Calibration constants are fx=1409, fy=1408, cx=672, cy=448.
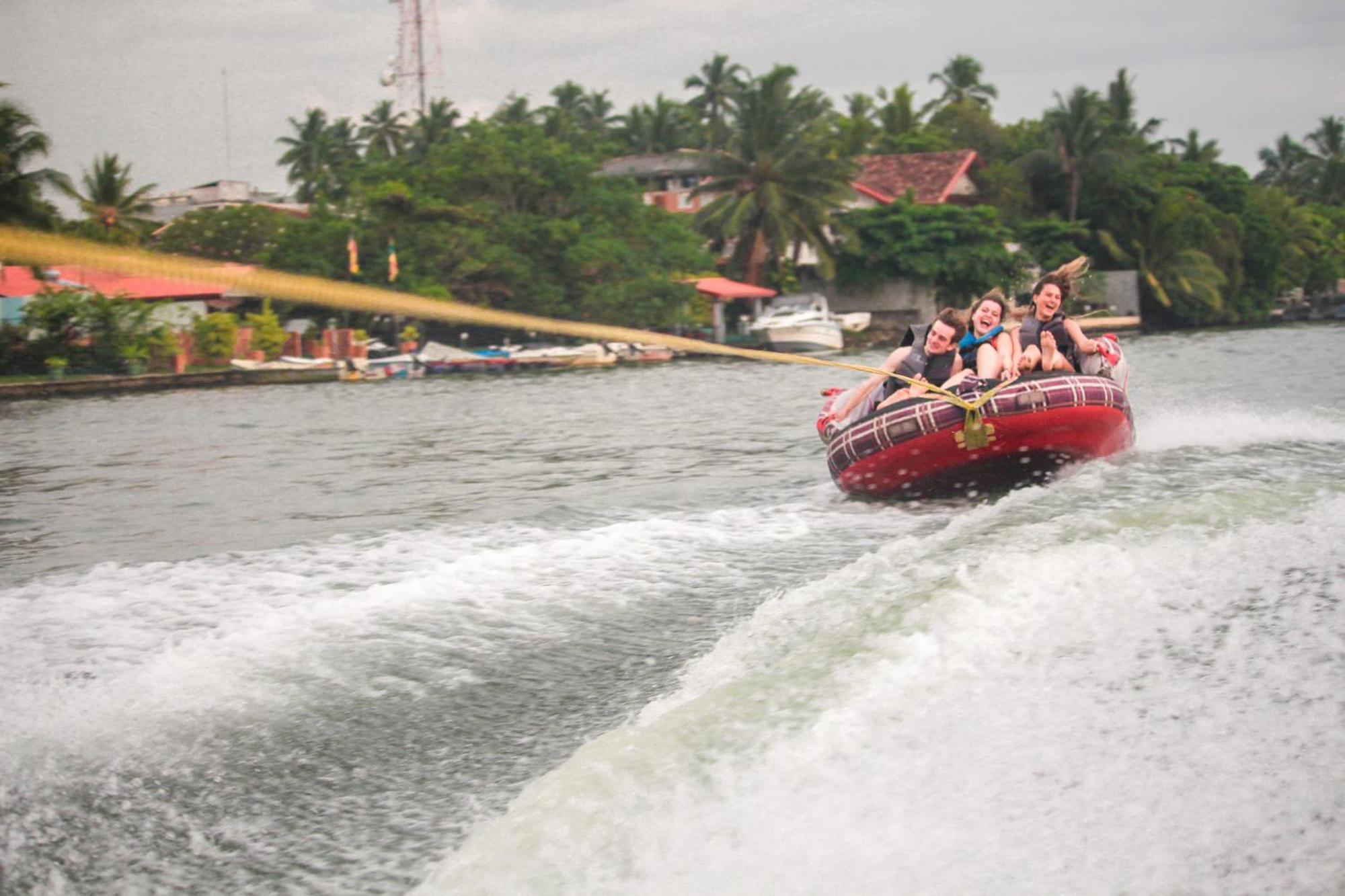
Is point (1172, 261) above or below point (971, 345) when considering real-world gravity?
above

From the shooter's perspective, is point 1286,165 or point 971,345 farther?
point 1286,165

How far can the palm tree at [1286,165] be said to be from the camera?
78.9m

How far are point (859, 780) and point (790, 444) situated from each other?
374 inches

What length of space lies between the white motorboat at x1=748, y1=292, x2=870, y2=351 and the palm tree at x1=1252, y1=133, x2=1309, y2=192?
5013cm

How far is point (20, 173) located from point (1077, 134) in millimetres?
31954

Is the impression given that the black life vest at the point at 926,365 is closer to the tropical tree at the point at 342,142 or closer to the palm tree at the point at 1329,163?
the tropical tree at the point at 342,142

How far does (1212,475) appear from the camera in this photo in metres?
8.56

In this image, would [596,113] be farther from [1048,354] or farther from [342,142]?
[1048,354]

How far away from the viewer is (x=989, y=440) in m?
7.81

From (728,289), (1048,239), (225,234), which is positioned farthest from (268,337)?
(1048,239)

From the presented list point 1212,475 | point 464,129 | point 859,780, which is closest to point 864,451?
point 1212,475

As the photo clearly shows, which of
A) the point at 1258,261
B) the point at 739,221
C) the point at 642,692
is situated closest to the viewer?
the point at 642,692

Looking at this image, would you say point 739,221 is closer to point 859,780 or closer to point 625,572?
point 625,572

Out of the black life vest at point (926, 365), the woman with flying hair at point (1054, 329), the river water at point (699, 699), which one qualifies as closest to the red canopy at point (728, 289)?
the woman with flying hair at point (1054, 329)
